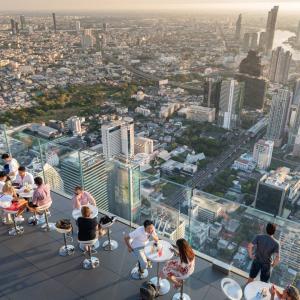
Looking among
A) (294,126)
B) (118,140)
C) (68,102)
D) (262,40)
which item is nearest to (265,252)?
(118,140)

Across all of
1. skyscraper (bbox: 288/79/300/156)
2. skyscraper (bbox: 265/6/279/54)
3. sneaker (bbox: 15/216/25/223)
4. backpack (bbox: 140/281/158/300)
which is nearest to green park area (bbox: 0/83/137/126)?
skyscraper (bbox: 288/79/300/156)

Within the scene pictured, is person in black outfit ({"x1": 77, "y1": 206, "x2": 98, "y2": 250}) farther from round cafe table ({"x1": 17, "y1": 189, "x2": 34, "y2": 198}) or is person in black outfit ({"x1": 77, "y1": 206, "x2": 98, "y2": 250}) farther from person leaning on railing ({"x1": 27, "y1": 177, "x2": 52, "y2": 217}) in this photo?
round cafe table ({"x1": 17, "y1": 189, "x2": 34, "y2": 198})

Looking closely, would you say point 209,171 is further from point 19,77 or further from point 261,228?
point 19,77

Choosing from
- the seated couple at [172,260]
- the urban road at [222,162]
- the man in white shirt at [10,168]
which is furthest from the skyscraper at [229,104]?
the seated couple at [172,260]

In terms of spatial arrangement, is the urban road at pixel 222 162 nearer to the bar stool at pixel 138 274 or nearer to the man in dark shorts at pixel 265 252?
the bar stool at pixel 138 274

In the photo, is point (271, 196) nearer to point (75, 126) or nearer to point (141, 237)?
point (141, 237)

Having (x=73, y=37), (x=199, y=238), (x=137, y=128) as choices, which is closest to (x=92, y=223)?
(x=199, y=238)
